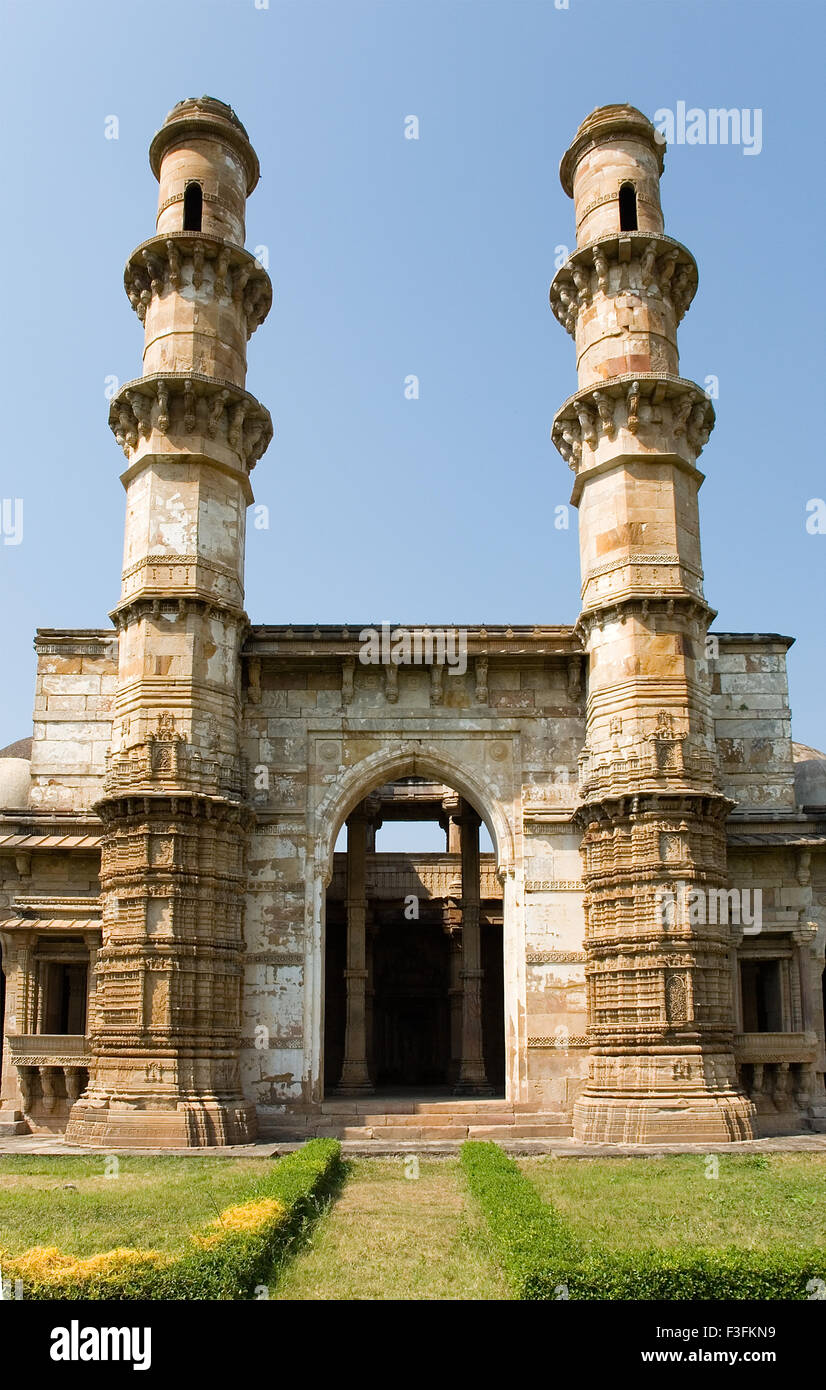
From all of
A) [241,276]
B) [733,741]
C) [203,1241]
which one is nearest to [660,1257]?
[203,1241]

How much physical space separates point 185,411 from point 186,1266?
56.4 feet

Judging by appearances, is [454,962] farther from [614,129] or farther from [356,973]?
[614,129]

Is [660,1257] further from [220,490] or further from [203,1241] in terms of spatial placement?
[220,490]

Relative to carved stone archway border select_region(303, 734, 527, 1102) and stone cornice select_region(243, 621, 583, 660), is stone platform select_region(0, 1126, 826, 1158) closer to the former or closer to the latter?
carved stone archway border select_region(303, 734, 527, 1102)

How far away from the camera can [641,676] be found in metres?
22.8

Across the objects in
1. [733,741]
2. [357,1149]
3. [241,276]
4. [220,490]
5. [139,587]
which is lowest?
[357,1149]

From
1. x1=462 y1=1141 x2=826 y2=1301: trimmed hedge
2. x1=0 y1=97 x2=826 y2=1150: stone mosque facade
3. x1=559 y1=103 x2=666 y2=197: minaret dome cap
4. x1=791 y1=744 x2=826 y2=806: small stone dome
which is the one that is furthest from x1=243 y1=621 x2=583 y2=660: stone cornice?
x1=462 y1=1141 x2=826 y2=1301: trimmed hedge

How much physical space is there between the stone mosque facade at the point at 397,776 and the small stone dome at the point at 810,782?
0.15 m

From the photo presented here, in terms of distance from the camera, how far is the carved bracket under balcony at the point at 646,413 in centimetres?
2372

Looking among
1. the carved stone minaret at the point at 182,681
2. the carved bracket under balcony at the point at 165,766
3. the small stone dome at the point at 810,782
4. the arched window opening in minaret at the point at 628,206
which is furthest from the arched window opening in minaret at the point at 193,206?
the small stone dome at the point at 810,782

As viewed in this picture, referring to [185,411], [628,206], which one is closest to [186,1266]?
[185,411]

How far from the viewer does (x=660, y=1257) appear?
983 centimetres

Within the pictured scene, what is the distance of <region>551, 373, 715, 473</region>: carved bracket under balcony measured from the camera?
23.7 meters
